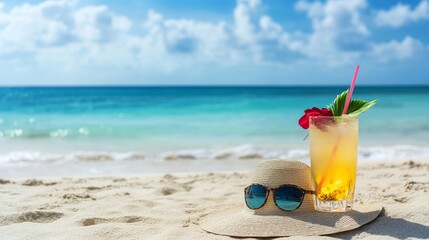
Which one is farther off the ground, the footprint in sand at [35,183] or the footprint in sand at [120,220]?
the footprint in sand at [120,220]

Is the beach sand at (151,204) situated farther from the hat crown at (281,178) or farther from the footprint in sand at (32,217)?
the hat crown at (281,178)

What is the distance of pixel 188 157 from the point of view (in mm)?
8180

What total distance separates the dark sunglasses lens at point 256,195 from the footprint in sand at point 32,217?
1.39 m

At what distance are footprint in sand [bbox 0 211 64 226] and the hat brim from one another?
1.13 metres

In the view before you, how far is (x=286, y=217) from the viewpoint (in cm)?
300

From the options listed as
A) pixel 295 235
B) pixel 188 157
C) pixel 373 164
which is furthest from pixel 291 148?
pixel 295 235

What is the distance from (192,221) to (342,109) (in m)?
1.17

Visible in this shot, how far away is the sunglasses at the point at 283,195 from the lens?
301 cm

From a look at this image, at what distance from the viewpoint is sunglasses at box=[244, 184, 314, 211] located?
9.89 ft

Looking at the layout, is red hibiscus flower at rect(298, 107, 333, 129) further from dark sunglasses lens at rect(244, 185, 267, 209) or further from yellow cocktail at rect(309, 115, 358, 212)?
dark sunglasses lens at rect(244, 185, 267, 209)

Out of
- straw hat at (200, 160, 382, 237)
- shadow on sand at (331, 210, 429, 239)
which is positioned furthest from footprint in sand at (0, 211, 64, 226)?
shadow on sand at (331, 210, 429, 239)

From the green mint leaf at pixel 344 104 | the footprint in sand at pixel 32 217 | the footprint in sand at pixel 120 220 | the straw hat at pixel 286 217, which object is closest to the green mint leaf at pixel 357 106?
the green mint leaf at pixel 344 104

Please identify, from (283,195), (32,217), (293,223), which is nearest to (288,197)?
(283,195)

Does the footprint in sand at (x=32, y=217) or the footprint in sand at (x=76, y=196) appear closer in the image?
the footprint in sand at (x=32, y=217)
